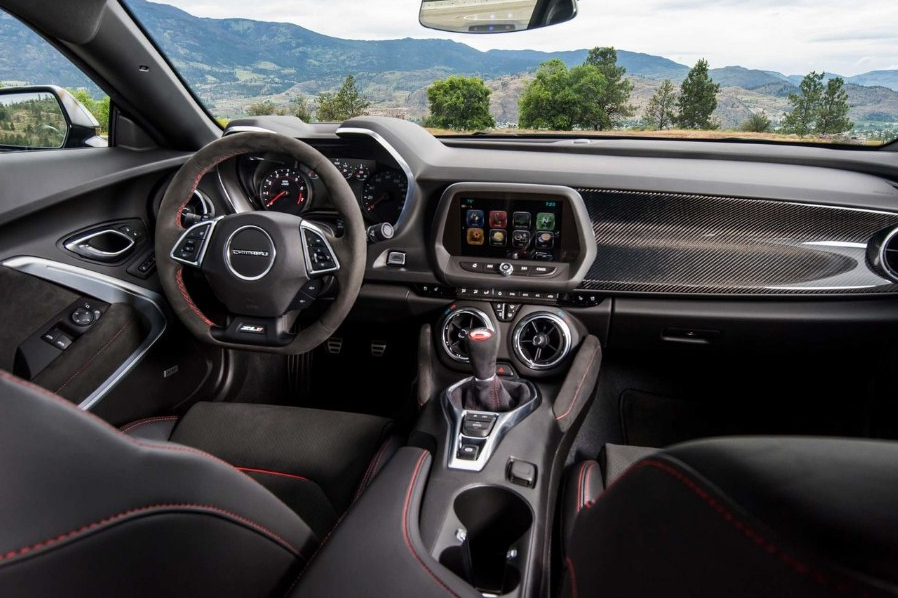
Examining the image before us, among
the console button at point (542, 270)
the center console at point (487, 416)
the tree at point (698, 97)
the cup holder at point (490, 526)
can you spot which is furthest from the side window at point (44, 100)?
the tree at point (698, 97)

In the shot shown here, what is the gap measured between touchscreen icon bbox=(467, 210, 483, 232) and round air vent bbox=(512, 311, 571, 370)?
1.41 ft

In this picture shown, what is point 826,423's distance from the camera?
2.70 metres

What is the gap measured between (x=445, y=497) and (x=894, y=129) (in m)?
2.13

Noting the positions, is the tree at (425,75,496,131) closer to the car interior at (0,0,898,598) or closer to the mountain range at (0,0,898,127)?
the mountain range at (0,0,898,127)

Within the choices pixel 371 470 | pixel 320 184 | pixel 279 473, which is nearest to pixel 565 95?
pixel 320 184

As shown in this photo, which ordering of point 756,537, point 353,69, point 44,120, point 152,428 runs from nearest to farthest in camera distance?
point 756,537, point 152,428, point 44,120, point 353,69

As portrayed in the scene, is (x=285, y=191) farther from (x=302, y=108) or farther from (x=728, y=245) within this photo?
(x=728, y=245)

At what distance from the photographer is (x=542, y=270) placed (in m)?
2.47

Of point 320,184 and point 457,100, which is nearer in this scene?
point 320,184

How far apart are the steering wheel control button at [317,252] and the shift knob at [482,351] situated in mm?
532

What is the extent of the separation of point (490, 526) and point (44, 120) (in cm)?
245

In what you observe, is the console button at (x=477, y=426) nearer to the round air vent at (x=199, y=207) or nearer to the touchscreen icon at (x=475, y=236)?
the touchscreen icon at (x=475, y=236)

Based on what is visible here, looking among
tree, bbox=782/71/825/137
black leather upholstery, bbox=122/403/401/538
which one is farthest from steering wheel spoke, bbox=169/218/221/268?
tree, bbox=782/71/825/137

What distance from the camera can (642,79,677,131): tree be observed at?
260cm
